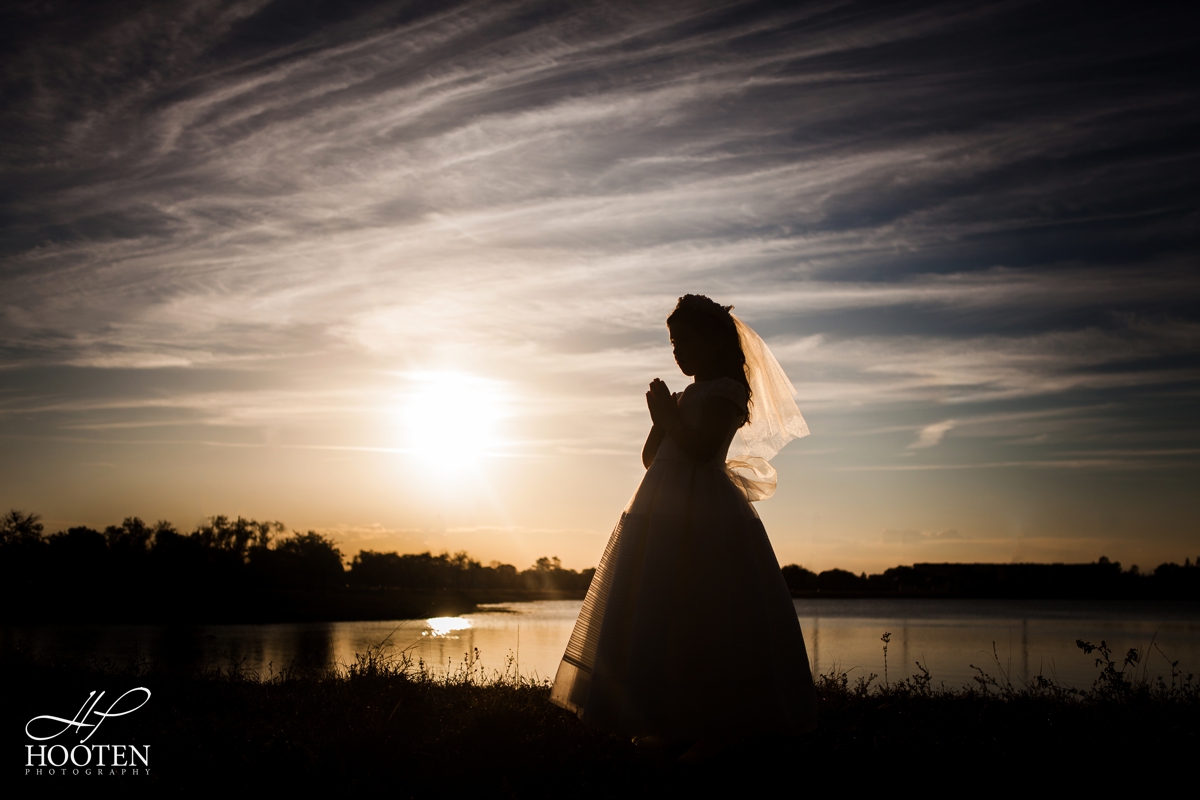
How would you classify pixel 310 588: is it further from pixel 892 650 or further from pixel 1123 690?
pixel 1123 690

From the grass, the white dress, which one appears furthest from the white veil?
the grass

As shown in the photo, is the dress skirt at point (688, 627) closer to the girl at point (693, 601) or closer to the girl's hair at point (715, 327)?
the girl at point (693, 601)

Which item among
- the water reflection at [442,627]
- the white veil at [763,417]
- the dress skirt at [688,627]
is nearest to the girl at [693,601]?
the dress skirt at [688,627]

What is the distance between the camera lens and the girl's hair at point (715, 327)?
4320 mm

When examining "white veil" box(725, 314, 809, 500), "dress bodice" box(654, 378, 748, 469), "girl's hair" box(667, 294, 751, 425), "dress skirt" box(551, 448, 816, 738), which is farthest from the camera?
"white veil" box(725, 314, 809, 500)

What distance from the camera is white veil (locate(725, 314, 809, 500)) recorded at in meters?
4.62

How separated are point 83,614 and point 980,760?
71.0m

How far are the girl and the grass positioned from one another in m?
0.37

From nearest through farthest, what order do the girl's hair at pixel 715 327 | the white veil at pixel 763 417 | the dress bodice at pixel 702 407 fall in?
the dress bodice at pixel 702 407 → the girl's hair at pixel 715 327 → the white veil at pixel 763 417

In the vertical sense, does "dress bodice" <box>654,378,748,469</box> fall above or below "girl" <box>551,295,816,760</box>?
above

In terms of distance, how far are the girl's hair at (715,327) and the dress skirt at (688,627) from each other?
0.61 m

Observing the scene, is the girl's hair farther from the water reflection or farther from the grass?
the water reflection

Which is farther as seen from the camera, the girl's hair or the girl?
the girl's hair

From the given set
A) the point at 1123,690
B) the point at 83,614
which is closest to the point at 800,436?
the point at 1123,690
